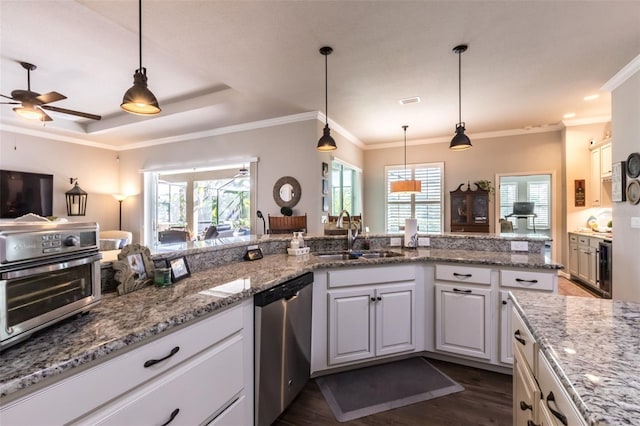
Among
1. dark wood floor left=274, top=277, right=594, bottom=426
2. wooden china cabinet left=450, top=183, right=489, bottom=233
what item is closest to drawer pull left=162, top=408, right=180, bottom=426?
dark wood floor left=274, top=277, right=594, bottom=426

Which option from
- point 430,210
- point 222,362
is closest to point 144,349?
point 222,362

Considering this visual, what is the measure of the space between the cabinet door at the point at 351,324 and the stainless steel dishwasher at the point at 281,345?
9.2 inches

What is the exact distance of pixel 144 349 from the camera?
40.1 inches

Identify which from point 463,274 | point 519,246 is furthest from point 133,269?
point 519,246

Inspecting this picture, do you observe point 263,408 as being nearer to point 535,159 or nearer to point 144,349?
point 144,349

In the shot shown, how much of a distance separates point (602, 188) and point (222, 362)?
6079 mm

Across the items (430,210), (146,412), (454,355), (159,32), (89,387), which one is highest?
(159,32)

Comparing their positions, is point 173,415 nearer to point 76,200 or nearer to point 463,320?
point 463,320

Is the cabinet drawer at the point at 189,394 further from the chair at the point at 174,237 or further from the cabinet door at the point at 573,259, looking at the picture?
the cabinet door at the point at 573,259

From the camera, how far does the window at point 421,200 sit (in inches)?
248

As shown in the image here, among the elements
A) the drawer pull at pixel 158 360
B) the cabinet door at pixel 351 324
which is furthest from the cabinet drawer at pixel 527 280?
the drawer pull at pixel 158 360

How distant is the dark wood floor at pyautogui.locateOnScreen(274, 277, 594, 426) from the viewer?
182cm

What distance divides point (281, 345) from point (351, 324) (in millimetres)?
713

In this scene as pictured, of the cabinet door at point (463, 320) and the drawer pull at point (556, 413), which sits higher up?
the drawer pull at point (556, 413)
